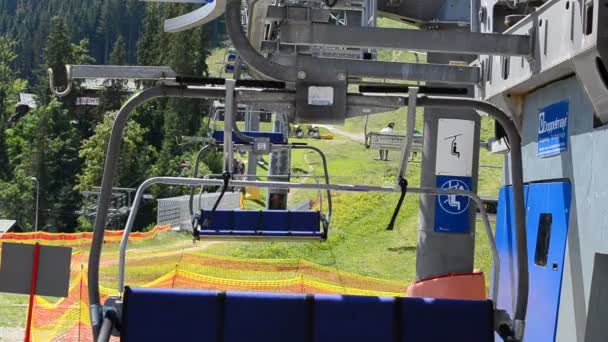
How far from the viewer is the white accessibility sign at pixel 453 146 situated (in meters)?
7.90

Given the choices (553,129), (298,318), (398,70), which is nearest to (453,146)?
(398,70)

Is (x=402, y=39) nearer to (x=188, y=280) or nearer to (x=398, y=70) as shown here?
(x=398, y=70)

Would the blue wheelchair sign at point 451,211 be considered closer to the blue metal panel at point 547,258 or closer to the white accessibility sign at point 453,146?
the white accessibility sign at point 453,146

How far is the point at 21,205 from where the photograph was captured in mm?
66188

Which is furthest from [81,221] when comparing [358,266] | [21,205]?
[358,266]

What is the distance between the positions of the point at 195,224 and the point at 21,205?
58.7 m

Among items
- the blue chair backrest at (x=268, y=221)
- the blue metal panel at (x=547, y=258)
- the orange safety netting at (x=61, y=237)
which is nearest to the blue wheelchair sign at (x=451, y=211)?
the blue metal panel at (x=547, y=258)

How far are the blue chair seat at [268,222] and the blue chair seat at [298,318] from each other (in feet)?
25.3

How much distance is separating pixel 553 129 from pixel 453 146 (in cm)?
340

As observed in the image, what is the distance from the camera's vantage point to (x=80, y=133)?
80.2m

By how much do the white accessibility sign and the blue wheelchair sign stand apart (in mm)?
71

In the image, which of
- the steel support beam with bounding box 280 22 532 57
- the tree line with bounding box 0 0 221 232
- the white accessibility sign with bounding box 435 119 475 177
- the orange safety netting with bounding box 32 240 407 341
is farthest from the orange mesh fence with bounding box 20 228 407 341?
the tree line with bounding box 0 0 221 232

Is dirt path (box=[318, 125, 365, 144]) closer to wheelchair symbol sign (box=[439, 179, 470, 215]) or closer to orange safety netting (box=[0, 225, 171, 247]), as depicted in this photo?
orange safety netting (box=[0, 225, 171, 247])

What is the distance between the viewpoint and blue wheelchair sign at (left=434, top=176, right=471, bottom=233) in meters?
7.88
